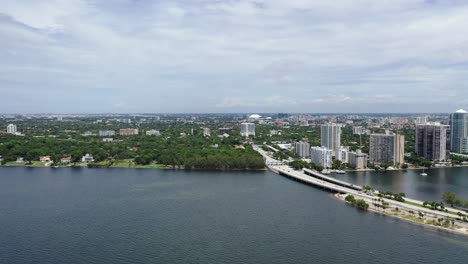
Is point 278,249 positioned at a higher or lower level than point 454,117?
lower

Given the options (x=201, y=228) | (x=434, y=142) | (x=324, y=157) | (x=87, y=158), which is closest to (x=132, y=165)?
(x=87, y=158)

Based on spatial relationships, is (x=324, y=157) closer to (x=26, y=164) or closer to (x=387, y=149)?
(x=387, y=149)

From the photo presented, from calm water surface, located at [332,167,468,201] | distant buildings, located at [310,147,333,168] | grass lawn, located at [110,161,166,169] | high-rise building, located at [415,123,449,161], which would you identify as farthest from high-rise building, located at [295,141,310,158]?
grass lawn, located at [110,161,166,169]

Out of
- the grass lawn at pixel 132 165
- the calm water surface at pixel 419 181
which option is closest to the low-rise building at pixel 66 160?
the grass lawn at pixel 132 165

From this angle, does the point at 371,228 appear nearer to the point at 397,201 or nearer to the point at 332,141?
the point at 397,201

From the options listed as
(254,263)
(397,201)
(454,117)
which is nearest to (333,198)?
(397,201)

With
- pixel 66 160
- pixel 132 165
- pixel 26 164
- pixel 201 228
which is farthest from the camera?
pixel 66 160
